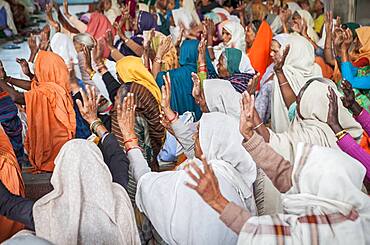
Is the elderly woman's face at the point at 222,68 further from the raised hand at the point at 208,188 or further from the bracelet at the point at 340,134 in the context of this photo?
the raised hand at the point at 208,188

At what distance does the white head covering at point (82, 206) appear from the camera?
1.77 meters

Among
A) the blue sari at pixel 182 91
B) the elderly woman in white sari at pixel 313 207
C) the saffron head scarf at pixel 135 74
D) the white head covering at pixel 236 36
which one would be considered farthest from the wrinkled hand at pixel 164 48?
the elderly woman in white sari at pixel 313 207

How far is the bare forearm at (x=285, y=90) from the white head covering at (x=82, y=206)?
1687 mm

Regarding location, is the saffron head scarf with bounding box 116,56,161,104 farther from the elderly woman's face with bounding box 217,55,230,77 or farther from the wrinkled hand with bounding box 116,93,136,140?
the wrinkled hand with bounding box 116,93,136,140

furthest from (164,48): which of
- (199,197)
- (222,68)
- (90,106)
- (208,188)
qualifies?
(208,188)

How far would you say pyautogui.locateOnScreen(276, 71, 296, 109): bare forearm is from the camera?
10.8 ft

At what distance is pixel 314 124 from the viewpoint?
265cm

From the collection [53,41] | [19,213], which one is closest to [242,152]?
[19,213]

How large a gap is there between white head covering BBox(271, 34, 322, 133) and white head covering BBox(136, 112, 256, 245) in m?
1.24

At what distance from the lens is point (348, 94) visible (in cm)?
250

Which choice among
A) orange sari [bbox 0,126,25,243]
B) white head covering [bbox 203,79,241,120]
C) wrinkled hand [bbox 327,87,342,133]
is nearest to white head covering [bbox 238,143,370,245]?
wrinkled hand [bbox 327,87,342,133]

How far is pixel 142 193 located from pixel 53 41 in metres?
3.21

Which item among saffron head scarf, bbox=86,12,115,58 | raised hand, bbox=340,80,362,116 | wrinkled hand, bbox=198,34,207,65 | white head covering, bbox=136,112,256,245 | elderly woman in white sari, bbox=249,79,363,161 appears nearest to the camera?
white head covering, bbox=136,112,256,245

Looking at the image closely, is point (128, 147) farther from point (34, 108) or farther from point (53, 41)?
point (53, 41)
